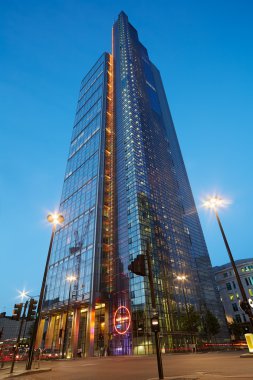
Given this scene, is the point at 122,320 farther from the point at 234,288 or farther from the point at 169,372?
the point at 234,288

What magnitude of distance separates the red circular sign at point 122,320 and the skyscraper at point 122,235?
17 cm

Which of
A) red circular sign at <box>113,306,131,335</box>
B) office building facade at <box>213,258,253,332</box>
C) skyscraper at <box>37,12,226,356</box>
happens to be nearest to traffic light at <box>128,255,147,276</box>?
skyscraper at <box>37,12,226,356</box>

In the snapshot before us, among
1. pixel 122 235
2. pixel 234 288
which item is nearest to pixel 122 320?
pixel 122 235

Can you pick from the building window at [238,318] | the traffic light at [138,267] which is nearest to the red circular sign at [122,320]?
the traffic light at [138,267]

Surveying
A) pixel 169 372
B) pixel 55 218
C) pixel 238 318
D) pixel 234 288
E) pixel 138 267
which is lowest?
pixel 169 372

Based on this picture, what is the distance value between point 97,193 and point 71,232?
13674 millimetres

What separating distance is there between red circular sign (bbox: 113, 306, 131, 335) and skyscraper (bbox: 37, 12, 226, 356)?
0.17 meters

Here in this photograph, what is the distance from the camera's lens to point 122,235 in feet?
190

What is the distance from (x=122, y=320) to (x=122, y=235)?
1790 centimetres

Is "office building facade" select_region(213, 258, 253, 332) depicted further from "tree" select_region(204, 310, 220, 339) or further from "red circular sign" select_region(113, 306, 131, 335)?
"red circular sign" select_region(113, 306, 131, 335)

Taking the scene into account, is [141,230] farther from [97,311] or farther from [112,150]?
[112,150]

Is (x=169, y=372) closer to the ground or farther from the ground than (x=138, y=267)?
closer to the ground

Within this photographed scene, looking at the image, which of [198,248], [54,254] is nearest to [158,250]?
[198,248]

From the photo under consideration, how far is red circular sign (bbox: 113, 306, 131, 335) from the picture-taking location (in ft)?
152
